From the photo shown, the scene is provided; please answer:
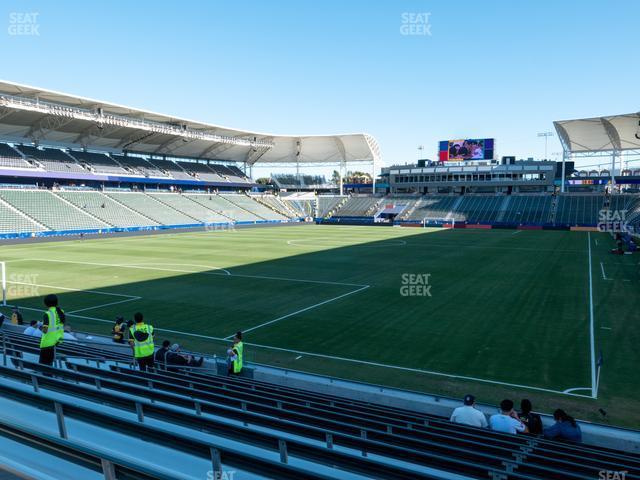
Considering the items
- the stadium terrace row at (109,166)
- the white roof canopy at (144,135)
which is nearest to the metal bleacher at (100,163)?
the stadium terrace row at (109,166)

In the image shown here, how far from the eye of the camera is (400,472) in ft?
10.1

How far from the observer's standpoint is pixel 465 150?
Result: 8144 cm

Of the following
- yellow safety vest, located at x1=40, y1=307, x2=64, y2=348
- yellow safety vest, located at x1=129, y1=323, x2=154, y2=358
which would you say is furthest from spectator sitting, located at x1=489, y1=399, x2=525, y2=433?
yellow safety vest, located at x1=40, y1=307, x2=64, y2=348

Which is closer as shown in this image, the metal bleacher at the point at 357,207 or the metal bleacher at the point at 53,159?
the metal bleacher at the point at 53,159

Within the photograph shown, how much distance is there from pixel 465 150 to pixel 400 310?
231ft

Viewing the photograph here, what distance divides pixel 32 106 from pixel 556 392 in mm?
57416

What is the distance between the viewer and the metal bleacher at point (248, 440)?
3178mm

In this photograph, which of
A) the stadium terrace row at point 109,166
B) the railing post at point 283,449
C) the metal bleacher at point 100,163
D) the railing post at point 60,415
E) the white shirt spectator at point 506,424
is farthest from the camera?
the metal bleacher at point 100,163

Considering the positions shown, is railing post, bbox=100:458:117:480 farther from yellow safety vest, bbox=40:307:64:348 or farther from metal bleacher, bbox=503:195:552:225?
metal bleacher, bbox=503:195:552:225

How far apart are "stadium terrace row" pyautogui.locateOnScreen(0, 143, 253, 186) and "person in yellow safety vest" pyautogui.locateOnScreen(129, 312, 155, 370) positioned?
182ft

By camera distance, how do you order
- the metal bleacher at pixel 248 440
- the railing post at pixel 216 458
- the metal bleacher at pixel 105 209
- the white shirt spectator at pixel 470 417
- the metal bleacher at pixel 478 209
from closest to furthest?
the railing post at pixel 216 458, the metal bleacher at pixel 248 440, the white shirt spectator at pixel 470 417, the metal bleacher at pixel 105 209, the metal bleacher at pixel 478 209

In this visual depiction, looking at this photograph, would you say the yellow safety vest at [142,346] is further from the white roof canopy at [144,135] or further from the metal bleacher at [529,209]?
the metal bleacher at [529,209]

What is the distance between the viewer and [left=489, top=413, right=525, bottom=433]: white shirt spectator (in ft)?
23.3

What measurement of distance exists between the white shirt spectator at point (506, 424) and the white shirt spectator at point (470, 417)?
0.24 metres
